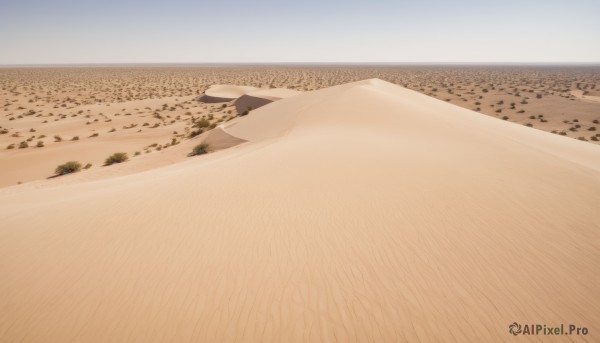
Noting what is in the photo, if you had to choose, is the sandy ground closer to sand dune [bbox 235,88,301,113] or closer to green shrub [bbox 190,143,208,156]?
sand dune [bbox 235,88,301,113]

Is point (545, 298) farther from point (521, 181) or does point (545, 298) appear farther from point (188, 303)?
point (188, 303)

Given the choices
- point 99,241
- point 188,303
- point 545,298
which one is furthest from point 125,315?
point 545,298

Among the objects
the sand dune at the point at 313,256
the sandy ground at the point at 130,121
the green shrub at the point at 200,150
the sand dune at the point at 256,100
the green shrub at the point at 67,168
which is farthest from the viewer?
the sand dune at the point at 256,100

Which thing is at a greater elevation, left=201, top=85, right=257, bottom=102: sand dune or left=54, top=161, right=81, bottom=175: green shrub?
left=201, top=85, right=257, bottom=102: sand dune

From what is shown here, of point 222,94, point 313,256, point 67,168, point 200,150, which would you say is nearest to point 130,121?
point 67,168

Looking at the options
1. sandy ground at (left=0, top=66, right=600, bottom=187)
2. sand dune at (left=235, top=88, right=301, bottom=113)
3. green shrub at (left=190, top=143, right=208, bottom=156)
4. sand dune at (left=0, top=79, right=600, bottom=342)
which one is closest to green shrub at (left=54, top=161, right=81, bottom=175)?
sandy ground at (left=0, top=66, right=600, bottom=187)

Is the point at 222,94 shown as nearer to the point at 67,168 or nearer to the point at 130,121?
the point at 130,121

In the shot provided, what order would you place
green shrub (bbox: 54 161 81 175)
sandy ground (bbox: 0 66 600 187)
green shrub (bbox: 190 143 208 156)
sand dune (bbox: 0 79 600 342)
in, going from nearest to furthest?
sand dune (bbox: 0 79 600 342) < green shrub (bbox: 54 161 81 175) < green shrub (bbox: 190 143 208 156) < sandy ground (bbox: 0 66 600 187)

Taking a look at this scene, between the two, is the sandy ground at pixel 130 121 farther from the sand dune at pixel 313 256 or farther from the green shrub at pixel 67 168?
the sand dune at pixel 313 256

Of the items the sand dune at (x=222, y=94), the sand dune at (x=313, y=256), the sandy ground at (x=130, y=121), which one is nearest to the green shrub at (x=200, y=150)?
the sandy ground at (x=130, y=121)
